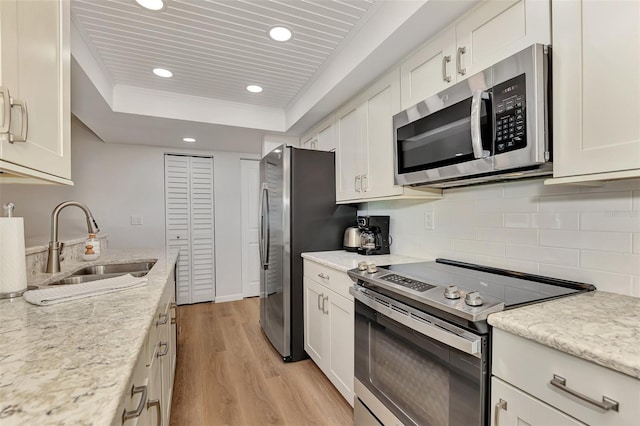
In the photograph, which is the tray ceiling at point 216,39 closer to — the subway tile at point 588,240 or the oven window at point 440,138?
the oven window at point 440,138

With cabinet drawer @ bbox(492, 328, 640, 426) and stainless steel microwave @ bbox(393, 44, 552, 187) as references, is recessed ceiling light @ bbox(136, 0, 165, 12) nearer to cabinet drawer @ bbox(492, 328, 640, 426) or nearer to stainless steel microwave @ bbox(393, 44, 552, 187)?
stainless steel microwave @ bbox(393, 44, 552, 187)

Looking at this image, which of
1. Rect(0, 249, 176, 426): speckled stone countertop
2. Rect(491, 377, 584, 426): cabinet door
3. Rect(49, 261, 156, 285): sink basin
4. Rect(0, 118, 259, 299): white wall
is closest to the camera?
Rect(0, 249, 176, 426): speckled stone countertop

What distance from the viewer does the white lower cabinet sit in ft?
5.98

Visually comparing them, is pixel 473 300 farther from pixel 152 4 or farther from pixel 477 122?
pixel 152 4

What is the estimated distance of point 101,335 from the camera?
828mm

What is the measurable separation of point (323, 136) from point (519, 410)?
2520 mm

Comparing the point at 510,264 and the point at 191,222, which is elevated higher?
the point at 191,222

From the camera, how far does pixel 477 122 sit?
48.6 inches

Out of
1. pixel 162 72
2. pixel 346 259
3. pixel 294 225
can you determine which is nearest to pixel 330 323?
pixel 346 259

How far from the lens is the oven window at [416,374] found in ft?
3.25

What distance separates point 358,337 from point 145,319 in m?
1.09

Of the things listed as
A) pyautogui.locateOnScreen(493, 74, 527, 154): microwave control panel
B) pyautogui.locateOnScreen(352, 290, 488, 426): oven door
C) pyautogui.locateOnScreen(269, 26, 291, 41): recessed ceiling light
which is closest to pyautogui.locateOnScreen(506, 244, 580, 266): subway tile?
pyautogui.locateOnScreen(493, 74, 527, 154): microwave control panel

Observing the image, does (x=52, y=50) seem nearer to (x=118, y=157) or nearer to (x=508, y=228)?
(x=508, y=228)

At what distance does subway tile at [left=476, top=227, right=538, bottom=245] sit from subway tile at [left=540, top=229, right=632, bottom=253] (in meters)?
0.04
